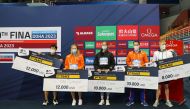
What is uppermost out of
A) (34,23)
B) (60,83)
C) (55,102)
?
(34,23)

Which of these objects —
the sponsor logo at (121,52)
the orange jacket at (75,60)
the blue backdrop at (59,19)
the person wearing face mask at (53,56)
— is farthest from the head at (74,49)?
the sponsor logo at (121,52)

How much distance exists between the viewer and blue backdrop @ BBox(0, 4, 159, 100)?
8.50 meters

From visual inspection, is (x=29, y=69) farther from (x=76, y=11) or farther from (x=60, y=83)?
(x=76, y=11)

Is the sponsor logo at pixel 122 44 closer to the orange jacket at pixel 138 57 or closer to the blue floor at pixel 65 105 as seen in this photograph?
the orange jacket at pixel 138 57

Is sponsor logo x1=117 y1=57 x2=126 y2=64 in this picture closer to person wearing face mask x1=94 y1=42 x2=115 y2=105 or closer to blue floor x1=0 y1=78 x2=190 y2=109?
person wearing face mask x1=94 y1=42 x2=115 y2=105

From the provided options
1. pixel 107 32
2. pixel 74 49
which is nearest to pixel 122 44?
pixel 107 32

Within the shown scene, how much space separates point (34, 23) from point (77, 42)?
1.32m

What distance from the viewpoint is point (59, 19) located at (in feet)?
28.5

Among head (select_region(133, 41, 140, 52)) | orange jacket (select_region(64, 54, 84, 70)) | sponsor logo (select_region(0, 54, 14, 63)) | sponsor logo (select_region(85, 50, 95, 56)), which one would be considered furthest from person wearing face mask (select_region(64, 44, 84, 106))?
sponsor logo (select_region(0, 54, 14, 63))

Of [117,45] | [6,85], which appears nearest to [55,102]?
[6,85]

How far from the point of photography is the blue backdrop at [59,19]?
850 centimetres

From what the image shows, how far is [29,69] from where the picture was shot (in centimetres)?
807

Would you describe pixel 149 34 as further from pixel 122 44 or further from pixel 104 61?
pixel 104 61

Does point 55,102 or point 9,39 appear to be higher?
point 9,39
